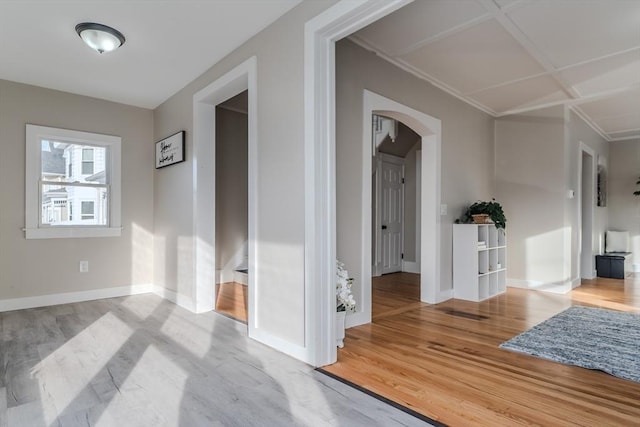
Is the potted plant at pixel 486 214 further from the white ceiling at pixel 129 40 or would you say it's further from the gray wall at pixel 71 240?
the gray wall at pixel 71 240

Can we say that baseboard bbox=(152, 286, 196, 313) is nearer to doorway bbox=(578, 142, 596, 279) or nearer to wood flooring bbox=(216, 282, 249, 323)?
wood flooring bbox=(216, 282, 249, 323)

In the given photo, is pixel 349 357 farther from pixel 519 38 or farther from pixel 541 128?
pixel 541 128

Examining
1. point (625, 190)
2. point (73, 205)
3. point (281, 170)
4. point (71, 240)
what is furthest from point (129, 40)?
point (625, 190)

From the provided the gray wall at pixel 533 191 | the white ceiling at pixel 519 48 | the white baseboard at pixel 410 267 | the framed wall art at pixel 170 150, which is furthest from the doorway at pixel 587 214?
the framed wall art at pixel 170 150

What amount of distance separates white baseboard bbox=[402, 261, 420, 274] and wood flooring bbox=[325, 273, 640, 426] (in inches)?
108

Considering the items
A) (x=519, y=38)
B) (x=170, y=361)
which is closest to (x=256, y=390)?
(x=170, y=361)

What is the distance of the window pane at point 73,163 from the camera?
428cm

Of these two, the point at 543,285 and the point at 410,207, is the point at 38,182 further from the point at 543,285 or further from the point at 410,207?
the point at 543,285

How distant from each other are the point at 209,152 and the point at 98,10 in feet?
5.27

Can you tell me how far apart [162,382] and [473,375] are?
6.39ft

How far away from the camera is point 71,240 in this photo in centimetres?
437

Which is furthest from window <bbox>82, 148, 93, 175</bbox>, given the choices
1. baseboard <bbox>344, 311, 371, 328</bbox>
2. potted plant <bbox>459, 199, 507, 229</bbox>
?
potted plant <bbox>459, 199, 507, 229</bbox>

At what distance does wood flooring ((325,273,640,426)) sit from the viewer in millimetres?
1843

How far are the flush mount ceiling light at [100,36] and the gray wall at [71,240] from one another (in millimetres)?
1713
